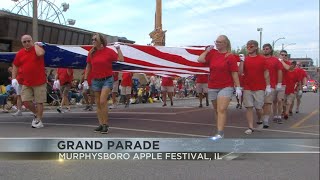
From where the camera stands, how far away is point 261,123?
10500 mm

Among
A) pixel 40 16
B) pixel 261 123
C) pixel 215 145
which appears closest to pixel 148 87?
pixel 40 16

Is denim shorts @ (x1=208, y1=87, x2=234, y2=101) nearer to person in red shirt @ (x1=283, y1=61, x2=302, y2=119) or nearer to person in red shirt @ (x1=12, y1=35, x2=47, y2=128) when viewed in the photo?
person in red shirt @ (x1=12, y1=35, x2=47, y2=128)

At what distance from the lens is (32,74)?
31.9 ft

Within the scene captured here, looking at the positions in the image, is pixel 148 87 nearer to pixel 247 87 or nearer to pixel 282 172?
pixel 247 87

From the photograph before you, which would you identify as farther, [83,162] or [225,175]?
[83,162]

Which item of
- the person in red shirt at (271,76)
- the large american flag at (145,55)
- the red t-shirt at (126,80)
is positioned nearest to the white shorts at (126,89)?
the red t-shirt at (126,80)

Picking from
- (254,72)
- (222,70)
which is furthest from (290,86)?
(222,70)

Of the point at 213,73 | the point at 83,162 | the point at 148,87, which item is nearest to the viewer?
the point at 83,162

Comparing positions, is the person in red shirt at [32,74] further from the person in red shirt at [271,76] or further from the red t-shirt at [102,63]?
the person in red shirt at [271,76]

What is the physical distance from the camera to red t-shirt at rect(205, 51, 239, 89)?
8101 mm

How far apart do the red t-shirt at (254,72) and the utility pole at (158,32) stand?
15.1 m

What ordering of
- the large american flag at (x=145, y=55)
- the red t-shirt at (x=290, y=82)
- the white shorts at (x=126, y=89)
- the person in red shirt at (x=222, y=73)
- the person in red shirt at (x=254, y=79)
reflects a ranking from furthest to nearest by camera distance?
1. the white shorts at (x=126, y=89)
2. the red t-shirt at (x=290, y=82)
3. the large american flag at (x=145, y=55)
4. the person in red shirt at (x=254, y=79)
5. the person in red shirt at (x=222, y=73)

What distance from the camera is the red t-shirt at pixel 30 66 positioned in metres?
9.70

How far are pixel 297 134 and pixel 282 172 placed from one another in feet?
13.1
